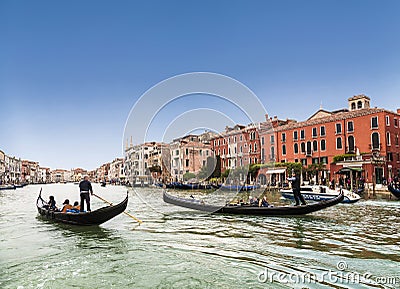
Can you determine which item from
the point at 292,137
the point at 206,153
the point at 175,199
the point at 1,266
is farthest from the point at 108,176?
the point at 1,266

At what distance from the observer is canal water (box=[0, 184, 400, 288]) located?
4301 mm

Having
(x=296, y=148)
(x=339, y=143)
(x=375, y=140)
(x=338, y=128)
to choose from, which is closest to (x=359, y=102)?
(x=338, y=128)

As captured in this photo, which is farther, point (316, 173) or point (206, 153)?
point (206, 153)

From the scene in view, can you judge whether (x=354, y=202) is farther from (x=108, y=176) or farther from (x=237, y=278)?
(x=108, y=176)

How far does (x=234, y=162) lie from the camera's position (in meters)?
36.7

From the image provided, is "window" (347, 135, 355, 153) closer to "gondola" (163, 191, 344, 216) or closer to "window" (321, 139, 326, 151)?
"window" (321, 139, 326, 151)

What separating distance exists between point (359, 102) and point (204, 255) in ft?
91.4

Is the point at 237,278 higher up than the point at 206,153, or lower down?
lower down

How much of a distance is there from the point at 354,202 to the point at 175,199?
8.02 m

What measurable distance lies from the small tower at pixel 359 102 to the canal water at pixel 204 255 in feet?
72.5

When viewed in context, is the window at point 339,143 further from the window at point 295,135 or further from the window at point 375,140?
the window at point 295,135

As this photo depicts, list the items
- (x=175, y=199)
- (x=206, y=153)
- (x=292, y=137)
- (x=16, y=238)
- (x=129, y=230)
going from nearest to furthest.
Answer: (x=16, y=238) < (x=129, y=230) < (x=175, y=199) < (x=292, y=137) < (x=206, y=153)

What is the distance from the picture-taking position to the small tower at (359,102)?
2883cm

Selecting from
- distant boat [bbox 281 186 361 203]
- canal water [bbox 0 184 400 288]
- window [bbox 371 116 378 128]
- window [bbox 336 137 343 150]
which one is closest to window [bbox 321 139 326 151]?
window [bbox 336 137 343 150]
